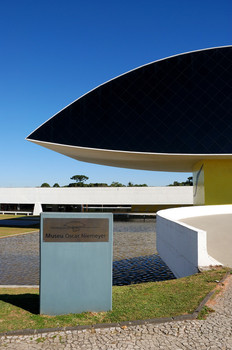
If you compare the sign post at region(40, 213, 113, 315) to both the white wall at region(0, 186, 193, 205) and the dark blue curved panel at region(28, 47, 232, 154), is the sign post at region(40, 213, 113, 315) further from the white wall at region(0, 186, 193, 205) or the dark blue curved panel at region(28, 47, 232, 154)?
the white wall at region(0, 186, 193, 205)

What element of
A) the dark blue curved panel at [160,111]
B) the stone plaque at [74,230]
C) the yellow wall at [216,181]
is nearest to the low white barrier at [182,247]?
the stone plaque at [74,230]

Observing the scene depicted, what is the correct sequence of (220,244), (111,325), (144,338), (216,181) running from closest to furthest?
(144,338) < (111,325) < (220,244) < (216,181)

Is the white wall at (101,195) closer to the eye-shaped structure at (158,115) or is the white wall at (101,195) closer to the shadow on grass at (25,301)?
the eye-shaped structure at (158,115)

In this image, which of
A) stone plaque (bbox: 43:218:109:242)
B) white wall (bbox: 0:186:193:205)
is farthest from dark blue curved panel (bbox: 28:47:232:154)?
stone plaque (bbox: 43:218:109:242)

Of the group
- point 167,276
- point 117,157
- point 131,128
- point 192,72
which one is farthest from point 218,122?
point 167,276

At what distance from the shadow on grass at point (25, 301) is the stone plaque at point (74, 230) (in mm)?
1427

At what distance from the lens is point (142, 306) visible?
5859mm

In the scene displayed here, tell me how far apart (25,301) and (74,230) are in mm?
2046

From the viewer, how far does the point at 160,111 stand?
31.3 metres

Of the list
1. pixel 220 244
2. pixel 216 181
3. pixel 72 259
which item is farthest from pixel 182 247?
pixel 216 181

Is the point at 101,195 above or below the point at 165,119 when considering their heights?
below

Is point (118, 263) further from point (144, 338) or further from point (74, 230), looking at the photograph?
point (144, 338)

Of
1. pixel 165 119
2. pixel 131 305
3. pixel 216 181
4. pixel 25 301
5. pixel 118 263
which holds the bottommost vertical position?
pixel 118 263

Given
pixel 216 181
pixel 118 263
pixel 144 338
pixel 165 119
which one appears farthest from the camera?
pixel 165 119
